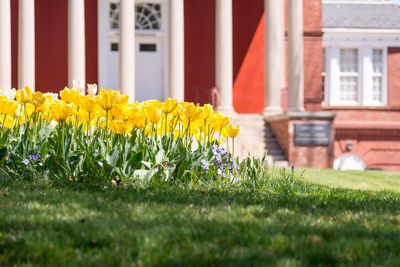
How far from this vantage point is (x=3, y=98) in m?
7.77

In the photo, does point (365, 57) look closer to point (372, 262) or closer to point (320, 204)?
point (320, 204)

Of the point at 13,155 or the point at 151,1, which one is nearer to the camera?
the point at 13,155

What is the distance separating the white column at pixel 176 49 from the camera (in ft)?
76.8

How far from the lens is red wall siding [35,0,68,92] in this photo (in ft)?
86.6

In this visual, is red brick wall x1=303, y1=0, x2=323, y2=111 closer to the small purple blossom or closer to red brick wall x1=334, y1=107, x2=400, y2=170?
red brick wall x1=334, y1=107, x2=400, y2=170

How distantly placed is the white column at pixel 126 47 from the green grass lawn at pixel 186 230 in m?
16.4

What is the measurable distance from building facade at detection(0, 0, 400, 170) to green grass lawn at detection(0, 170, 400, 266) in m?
15.6

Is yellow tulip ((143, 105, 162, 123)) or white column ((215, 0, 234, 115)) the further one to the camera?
white column ((215, 0, 234, 115))

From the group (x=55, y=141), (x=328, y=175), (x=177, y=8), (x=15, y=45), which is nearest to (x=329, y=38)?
(x=177, y=8)

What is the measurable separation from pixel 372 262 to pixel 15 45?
2369 cm

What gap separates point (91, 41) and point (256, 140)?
7.55 meters

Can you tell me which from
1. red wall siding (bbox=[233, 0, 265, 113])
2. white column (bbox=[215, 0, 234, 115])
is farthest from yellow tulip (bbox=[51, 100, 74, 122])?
red wall siding (bbox=[233, 0, 265, 113])

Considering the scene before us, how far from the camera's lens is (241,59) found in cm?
2697

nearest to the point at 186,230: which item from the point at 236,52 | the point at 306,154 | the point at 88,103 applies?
the point at 88,103
